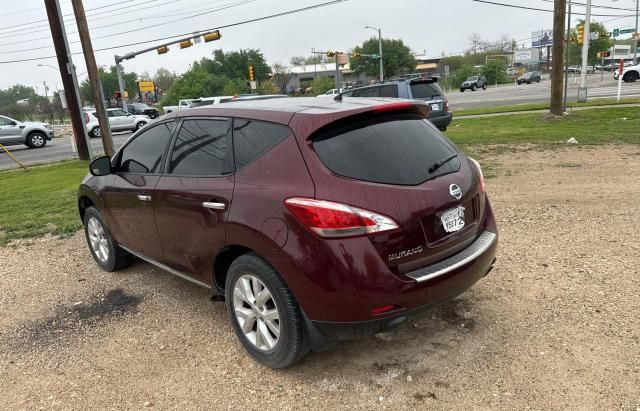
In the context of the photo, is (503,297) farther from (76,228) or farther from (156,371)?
(76,228)

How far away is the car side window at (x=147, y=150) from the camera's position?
400 cm

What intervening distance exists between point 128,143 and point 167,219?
118 cm

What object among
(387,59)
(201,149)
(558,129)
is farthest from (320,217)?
(387,59)

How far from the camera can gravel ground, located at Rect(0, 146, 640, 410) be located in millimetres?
2863

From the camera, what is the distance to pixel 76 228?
22.8ft

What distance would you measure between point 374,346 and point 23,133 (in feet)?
83.7

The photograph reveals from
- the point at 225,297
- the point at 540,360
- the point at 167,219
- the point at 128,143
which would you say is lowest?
the point at 540,360

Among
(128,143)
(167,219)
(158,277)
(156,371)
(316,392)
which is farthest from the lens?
(158,277)

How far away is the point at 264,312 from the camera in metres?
3.09

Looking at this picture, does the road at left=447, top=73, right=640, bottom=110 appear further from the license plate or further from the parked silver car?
the license plate

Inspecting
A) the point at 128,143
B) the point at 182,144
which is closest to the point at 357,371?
the point at 182,144

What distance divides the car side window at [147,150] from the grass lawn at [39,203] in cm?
300

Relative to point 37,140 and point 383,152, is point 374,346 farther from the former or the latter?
point 37,140

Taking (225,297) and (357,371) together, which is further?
(225,297)
